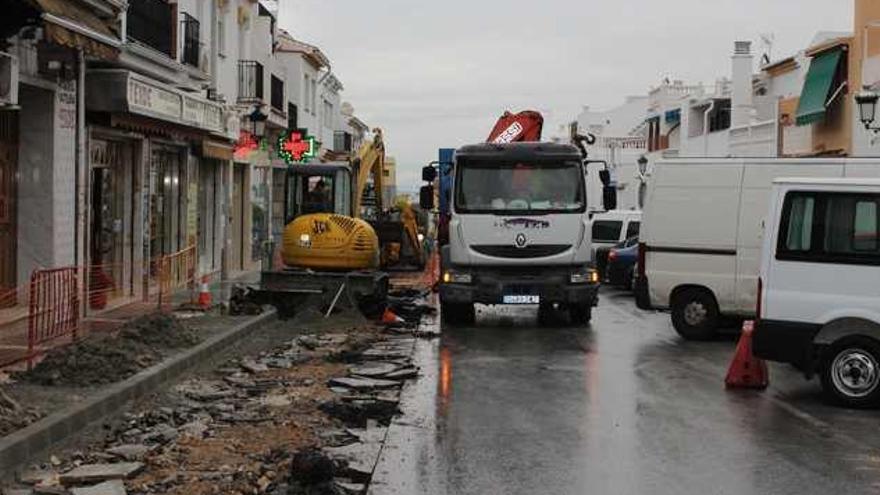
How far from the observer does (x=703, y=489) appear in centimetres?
668

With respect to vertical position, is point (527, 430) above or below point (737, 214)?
below

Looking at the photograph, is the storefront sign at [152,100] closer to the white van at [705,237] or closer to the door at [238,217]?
the white van at [705,237]

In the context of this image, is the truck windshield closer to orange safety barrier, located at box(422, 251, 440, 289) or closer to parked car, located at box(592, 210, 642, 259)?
orange safety barrier, located at box(422, 251, 440, 289)

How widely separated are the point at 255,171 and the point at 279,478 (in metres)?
24.6

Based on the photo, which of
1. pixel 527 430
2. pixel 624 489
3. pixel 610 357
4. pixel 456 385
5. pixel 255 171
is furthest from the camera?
pixel 255 171

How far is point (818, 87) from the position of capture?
26.6 meters

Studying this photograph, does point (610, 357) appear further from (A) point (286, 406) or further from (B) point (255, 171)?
(B) point (255, 171)

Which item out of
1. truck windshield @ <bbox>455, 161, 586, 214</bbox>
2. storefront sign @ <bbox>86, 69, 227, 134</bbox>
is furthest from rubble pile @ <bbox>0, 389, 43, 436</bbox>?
truck windshield @ <bbox>455, 161, 586, 214</bbox>

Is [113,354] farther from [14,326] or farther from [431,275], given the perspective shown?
[431,275]

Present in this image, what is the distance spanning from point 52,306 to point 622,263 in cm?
1634

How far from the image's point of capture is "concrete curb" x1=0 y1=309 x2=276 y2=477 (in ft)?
22.1

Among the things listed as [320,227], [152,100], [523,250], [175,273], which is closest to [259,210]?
[320,227]

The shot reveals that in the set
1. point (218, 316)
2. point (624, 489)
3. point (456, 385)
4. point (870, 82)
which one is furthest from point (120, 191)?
point (870, 82)

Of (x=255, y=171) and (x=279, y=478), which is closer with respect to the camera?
(x=279, y=478)
